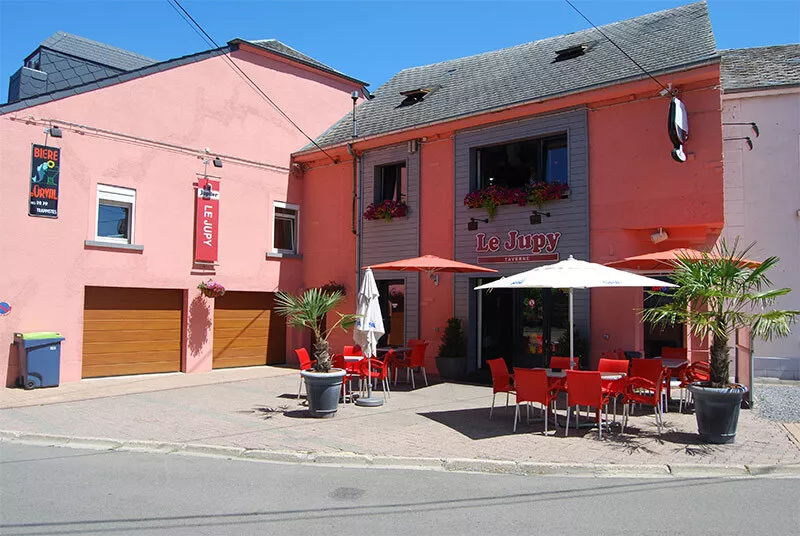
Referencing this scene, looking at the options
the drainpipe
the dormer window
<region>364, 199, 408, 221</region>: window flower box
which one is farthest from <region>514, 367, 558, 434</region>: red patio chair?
the dormer window

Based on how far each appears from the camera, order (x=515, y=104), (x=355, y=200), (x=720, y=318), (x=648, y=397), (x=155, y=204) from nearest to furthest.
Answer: (x=720, y=318), (x=648, y=397), (x=515, y=104), (x=155, y=204), (x=355, y=200)

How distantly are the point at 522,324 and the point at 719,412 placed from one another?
619 centimetres

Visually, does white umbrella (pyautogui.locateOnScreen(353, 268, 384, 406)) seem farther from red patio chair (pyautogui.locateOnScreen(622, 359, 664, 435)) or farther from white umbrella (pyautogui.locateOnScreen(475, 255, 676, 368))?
red patio chair (pyautogui.locateOnScreen(622, 359, 664, 435))

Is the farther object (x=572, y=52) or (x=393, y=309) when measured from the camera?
(x=393, y=309)

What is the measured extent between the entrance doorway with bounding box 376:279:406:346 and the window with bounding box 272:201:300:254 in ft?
9.95

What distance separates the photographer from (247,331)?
16.4m

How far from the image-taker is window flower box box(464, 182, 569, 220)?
12844 millimetres

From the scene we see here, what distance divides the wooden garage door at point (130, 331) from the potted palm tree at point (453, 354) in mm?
6247

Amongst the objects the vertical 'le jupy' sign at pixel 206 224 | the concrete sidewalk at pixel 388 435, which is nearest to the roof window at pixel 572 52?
the concrete sidewalk at pixel 388 435

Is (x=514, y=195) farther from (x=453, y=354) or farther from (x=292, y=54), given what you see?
(x=292, y=54)

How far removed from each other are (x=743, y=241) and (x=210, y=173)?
41.2 ft

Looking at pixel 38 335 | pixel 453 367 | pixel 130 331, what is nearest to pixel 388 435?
pixel 453 367

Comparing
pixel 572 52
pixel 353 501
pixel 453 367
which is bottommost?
pixel 353 501

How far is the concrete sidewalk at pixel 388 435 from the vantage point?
277 inches
